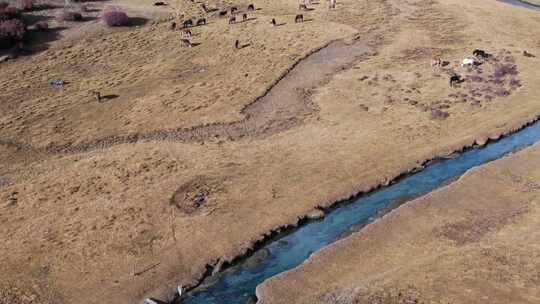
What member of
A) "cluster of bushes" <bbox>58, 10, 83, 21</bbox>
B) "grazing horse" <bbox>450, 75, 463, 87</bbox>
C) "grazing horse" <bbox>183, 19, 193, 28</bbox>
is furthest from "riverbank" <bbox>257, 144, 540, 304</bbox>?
"cluster of bushes" <bbox>58, 10, 83, 21</bbox>

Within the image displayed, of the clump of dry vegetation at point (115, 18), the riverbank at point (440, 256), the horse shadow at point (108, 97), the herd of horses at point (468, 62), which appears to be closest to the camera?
the riverbank at point (440, 256)

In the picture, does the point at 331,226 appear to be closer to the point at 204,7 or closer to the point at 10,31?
the point at 10,31

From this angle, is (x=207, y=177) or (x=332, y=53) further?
(x=332, y=53)

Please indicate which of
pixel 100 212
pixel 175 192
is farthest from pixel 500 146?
pixel 100 212

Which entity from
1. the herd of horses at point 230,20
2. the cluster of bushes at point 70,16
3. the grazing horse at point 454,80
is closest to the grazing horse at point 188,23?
the herd of horses at point 230,20

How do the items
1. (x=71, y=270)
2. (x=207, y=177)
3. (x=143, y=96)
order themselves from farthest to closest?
(x=143, y=96)
(x=207, y=177)
(x=71, y=270)

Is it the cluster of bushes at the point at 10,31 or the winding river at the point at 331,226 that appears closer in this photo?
the winding river at the point at 331,226

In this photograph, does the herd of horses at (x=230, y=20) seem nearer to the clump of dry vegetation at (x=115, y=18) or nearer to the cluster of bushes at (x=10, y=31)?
the clump of dry vegetation at (x=115, y=18)

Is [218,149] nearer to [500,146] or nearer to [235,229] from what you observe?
[235,229]
